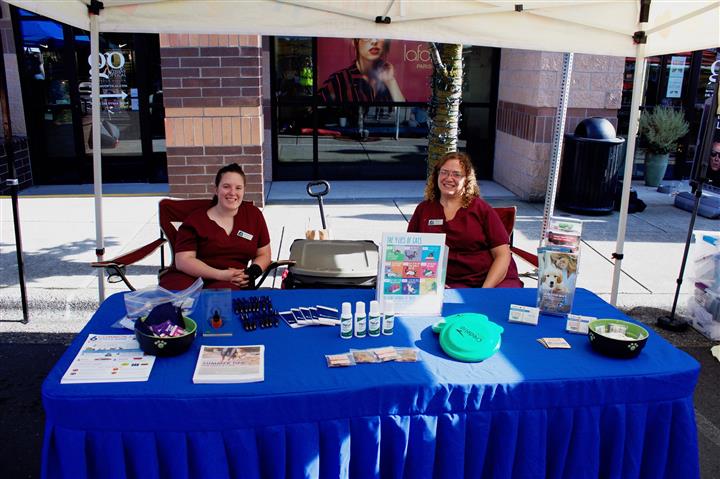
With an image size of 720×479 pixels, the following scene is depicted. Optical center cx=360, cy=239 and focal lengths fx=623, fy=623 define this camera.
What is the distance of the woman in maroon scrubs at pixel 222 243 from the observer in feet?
12.3

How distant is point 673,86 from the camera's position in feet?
32.9

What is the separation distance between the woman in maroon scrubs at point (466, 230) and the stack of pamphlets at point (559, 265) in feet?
2.67

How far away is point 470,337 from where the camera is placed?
248cm

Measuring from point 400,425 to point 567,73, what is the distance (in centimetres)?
311

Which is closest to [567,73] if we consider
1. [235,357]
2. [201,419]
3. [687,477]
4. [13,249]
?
[687,477]

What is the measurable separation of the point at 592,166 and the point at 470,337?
584cm

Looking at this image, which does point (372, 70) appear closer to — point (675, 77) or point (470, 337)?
point (675, 77)

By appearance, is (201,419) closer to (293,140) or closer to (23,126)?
(293,140)

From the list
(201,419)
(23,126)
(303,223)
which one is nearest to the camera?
(201,419)

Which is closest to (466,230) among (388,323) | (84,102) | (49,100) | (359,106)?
(388,323)

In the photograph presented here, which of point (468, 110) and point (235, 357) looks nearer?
point (235, 357)

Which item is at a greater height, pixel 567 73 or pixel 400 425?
pixel 567 73

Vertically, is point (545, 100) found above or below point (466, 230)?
above

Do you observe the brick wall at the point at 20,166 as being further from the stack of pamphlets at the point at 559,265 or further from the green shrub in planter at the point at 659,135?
the green shrub in planter at the point at 659,135
